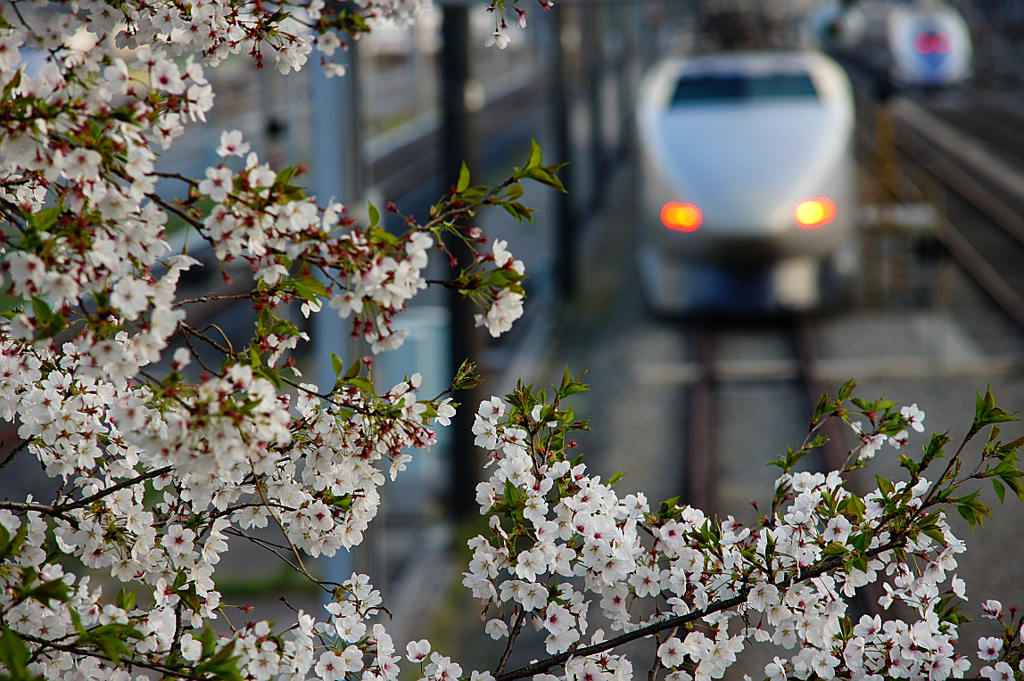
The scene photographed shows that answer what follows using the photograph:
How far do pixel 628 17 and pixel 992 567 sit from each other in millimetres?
15110

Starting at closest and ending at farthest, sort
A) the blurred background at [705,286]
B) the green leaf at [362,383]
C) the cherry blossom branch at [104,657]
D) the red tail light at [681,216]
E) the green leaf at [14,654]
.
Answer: the green leaf at [14,654] < the cherry blossom branch at [104,657] < the green leaf at [362,383] < the blurred background at [705,286] < the red tail light at [681,216]

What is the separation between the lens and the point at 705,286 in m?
8.26

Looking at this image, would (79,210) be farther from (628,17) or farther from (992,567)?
(628,17)

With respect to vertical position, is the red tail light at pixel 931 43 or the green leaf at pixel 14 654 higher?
the green leaf at pixel 14 654

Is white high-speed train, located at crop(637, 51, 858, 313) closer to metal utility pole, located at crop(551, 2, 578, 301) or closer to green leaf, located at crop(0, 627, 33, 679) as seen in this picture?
metal utility pole, located at crop(551, 2, 578, 301)

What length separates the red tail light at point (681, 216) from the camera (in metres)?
7.77

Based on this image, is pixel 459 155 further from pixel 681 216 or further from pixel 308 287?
pixel 308 287

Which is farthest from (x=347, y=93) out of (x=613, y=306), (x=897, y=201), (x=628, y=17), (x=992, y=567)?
(x=628, y=17)

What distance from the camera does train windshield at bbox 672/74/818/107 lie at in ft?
27.1

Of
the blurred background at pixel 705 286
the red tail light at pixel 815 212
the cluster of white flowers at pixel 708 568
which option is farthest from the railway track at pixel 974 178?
the cluster of white flowers at pixel 708 568

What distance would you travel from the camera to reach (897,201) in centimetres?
1038

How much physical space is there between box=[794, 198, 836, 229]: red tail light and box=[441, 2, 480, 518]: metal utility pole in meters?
3.27

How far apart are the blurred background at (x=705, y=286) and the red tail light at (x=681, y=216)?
18mm

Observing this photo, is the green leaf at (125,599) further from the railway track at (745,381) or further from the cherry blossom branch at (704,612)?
the railway track at (745,381)
